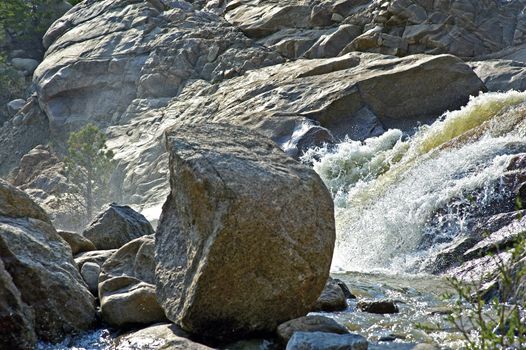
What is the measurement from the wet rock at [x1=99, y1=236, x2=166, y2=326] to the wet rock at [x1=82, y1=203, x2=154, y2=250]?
176 cm

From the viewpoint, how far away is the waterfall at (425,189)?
14000 millimetres

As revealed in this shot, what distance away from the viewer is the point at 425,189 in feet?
50.9

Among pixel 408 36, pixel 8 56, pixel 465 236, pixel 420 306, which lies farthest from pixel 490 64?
pixel 8 56

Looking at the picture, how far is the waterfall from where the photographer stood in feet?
45.9

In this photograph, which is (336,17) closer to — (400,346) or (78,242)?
(78,242)

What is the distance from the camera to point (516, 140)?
51.8 ft

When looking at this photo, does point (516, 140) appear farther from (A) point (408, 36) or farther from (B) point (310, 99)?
(A) point (408, 36)

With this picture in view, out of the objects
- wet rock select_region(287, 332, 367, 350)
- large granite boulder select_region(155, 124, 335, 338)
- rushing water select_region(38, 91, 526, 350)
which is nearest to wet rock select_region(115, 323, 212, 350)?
large granite boulder select_region(155, 124, 335, 338)

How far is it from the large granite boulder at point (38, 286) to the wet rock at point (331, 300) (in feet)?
7.64

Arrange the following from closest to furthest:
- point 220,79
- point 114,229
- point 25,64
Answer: point 114,229
point 220,79
point 25,64

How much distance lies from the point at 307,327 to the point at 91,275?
3126 mm

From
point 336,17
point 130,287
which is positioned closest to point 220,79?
point 336,17

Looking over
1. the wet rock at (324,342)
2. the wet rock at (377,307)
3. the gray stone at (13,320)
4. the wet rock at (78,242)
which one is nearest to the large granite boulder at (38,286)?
the gray stone at (13,320)

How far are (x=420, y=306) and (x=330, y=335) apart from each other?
3.13 m
